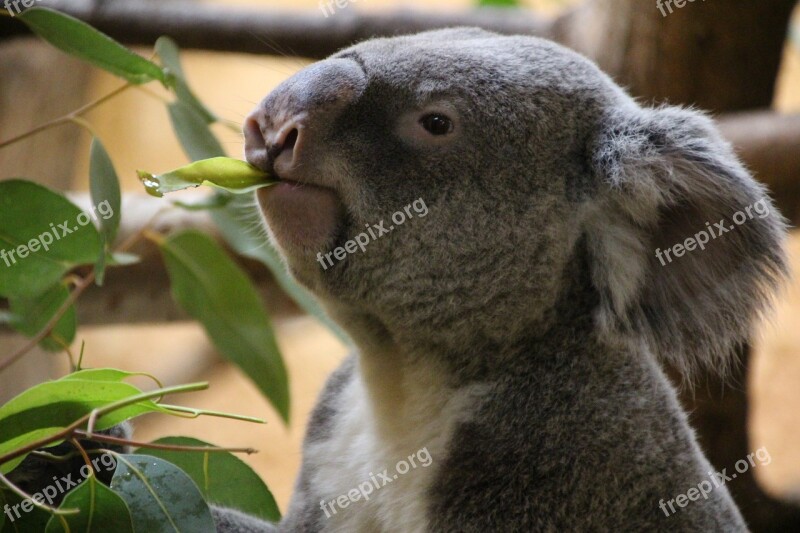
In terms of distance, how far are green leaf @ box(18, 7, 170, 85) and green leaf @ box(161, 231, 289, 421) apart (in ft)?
2.37

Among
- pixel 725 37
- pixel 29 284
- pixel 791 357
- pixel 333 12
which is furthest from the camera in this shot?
pixel 791 357

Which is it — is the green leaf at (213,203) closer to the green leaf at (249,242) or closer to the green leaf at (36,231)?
the green leaf at (249,242)

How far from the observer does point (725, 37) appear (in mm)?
Answer: 4043

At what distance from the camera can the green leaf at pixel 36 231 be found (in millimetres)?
2320

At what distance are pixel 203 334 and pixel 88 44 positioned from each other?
480cm

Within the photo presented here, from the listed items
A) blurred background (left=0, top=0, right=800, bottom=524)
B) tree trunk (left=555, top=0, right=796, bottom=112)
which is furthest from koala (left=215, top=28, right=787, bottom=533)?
tree trunk (left=555, top=0, right=796, bottom=112)

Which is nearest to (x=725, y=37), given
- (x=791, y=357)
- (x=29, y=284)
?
(x=29, y=284)

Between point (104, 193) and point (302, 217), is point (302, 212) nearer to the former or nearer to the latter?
point (302, 217)

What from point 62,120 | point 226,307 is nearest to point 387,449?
point 226,307

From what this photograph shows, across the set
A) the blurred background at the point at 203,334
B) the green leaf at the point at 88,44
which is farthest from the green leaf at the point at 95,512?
the green leaf at the point at 88,44

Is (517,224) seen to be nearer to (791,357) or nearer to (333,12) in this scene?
(333,12)

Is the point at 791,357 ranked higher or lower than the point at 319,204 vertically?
lower

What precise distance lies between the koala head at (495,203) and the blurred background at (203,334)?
239 millimetres

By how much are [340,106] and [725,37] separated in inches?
103
